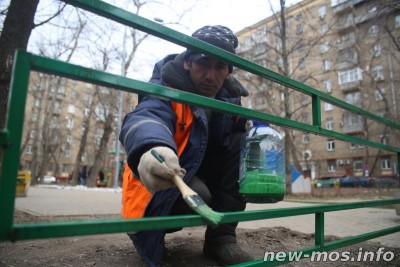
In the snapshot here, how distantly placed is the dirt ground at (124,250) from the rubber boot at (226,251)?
0.20 ft

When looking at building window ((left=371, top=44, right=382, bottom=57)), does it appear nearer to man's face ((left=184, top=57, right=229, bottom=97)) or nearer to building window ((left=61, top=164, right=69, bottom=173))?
man's face ((left=184, top=57, right=229, bottom=97))

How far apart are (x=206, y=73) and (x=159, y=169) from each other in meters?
0.87

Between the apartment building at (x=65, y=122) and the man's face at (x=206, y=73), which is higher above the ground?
the apartment building at (x=65, y=122)

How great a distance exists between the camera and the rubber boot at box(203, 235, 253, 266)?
5.67 ft

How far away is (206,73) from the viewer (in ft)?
5.56

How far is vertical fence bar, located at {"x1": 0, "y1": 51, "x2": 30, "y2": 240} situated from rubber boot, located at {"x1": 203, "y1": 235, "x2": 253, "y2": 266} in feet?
4.27

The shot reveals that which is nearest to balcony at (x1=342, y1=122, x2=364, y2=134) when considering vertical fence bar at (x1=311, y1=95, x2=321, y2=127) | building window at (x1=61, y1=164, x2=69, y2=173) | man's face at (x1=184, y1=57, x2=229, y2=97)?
vertical fence bar at (x1=311, y1=95, x2=321, y2=127)

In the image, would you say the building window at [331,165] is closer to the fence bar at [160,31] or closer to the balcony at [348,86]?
the balcony at [348,86]

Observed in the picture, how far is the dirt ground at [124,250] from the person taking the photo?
1.83 meters

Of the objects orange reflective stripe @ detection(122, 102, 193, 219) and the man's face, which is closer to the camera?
orange reflective stripe @ detection(122, 102, 193, 219)

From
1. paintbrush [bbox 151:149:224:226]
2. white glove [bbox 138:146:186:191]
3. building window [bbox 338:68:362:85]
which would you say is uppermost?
building window [bbox 338:68:362:85]

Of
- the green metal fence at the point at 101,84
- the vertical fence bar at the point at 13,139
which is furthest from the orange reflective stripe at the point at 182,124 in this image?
the vertical fence bar at the point at 13,139

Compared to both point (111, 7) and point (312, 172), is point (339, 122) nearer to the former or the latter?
point (312, 172)

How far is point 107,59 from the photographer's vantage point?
1488cm
